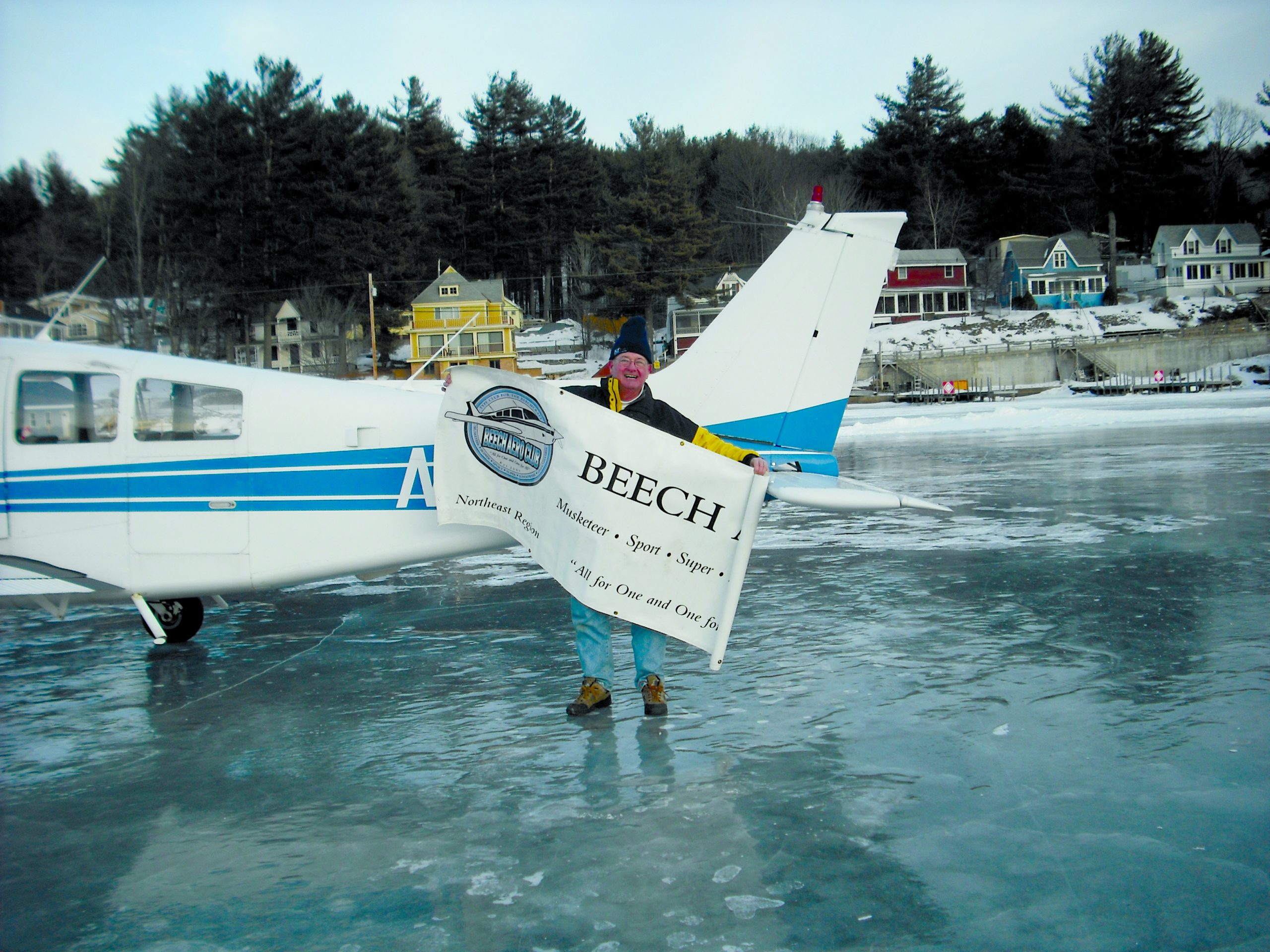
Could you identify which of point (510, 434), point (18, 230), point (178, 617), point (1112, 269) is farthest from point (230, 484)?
point (1112, 269)

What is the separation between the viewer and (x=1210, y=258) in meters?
72.1

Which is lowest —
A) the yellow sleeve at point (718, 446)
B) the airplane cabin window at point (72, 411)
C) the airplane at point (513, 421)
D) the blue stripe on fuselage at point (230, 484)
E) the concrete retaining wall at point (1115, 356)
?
the blue stripe on fuselage at point (230, 484)

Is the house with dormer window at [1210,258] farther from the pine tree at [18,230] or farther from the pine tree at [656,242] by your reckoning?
the pine tree at [18,230]

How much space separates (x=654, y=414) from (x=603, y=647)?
1.20 meters

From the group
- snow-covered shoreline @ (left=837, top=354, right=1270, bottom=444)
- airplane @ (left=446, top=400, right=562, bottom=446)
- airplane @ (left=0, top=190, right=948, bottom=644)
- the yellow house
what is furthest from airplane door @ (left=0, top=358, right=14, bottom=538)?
the yellow house

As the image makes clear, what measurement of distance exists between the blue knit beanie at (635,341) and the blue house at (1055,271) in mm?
73518

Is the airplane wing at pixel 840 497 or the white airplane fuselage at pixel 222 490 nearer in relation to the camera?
the airplane wing at pixel 840 497

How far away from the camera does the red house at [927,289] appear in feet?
229

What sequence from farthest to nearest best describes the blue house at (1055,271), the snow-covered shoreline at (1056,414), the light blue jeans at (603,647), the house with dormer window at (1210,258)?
1. the blue house at (1055,271)
2. the house with dormer window at (1210,258)
3. the snow-covered shoreline at (1056,414)
4. the light blue jeans at (603,647)

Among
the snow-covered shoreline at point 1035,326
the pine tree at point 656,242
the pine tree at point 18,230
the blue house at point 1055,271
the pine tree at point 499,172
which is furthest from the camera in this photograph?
the blue house at point 1055,271

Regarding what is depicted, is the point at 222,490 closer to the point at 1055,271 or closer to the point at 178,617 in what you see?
the point at 178,617

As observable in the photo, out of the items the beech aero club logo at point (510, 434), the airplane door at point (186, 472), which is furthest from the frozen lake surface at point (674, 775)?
the beech aero club logo at point (510, 434)

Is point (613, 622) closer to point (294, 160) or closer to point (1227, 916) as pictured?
point (1227, 916)

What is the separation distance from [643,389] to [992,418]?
89.3ft
